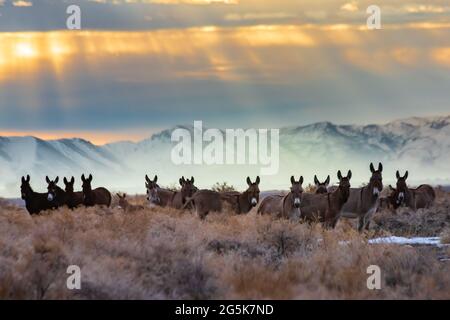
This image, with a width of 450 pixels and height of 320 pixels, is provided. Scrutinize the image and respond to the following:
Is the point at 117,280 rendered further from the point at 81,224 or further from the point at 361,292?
the point at 81,224

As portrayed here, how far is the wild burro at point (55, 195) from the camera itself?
35300 mm

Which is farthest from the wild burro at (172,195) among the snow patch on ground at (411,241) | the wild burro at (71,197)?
the snow patch on ground at (411,241)

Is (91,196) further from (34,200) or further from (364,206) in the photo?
(364,206)

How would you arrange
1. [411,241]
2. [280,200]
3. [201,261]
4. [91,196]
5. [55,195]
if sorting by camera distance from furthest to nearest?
[91,196] < [55,195] < [280,200] < [411,241] < [201,261]

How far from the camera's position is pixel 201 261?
19922 millimetres

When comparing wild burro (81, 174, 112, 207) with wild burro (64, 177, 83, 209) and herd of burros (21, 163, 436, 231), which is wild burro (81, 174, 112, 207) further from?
wild burro (64, 177, 83, 209)

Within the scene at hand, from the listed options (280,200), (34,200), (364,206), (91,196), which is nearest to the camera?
(364,206)

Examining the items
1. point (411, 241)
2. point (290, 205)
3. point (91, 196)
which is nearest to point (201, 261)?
point (411, 241)

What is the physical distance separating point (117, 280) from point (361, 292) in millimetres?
4392

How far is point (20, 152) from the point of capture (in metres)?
140

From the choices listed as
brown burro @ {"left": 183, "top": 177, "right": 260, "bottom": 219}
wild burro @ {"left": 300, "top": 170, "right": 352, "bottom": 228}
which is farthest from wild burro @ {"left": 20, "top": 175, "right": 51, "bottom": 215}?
wild burro @ {"left": 300, "top": 170, "right": 352, "bottom": 228}

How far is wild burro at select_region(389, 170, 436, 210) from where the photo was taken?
38.5 m

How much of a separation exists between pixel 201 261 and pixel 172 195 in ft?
68.8
